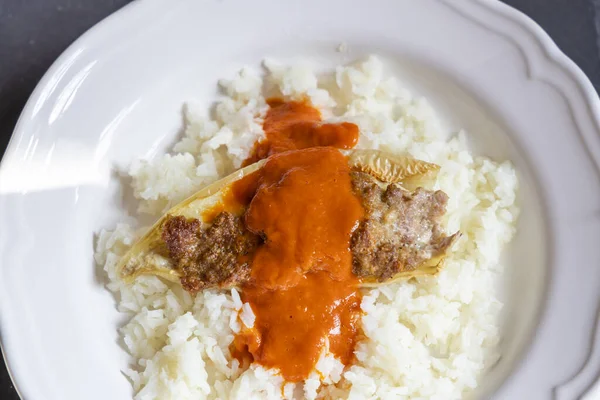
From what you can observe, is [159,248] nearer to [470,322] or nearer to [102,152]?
[102,152]

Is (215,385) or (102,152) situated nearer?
(215,385)

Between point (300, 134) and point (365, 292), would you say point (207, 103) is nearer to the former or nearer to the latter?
point (300, 134)

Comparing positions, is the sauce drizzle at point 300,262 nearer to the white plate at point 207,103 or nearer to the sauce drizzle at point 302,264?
the sauce drizzle at point 302,264

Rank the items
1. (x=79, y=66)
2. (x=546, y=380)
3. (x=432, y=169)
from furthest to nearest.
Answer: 1. (x=79, y=66)
2. (x=432, y=169)
3. (x=546, y=380)

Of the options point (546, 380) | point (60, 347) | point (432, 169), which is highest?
point (432, 169)

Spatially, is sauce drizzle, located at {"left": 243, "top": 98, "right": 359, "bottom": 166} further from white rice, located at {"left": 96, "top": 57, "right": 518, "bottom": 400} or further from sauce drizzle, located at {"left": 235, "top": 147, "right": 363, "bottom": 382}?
sauce drizzle, located at {"left": 235, "top": 147, "right": 363, "bottom": 382}

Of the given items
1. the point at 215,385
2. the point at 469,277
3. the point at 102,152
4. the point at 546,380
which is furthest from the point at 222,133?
the point at 546,380

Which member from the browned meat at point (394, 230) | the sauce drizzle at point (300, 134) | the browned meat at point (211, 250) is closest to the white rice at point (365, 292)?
the sauce drizzle at point (300, 134)
